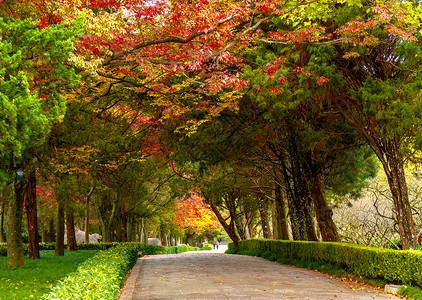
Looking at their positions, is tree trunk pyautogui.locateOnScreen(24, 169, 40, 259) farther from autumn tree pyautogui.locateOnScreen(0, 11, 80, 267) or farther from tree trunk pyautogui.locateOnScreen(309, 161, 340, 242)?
tree trunk pyautogui.locateOnScreen(309, 161, 340, 242)

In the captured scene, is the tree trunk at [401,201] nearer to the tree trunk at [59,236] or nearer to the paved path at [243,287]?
the paved path at [243,287]

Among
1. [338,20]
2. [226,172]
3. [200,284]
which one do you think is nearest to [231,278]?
[200,284]

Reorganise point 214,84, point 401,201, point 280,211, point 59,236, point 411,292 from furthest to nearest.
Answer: point 280,211
point 59,236
point 401,201
point 214,84
point 411,292

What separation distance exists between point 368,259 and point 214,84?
542 centimetres

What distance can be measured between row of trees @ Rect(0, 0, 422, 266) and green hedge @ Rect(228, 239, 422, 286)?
4.23ft

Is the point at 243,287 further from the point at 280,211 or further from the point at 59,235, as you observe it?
the point at 59,235

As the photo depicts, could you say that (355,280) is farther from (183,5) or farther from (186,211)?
(186,211)

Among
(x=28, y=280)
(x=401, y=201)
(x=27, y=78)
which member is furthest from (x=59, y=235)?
(x=401, y=201)

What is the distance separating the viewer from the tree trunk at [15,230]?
1295 centimetres

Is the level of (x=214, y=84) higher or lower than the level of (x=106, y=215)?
higher

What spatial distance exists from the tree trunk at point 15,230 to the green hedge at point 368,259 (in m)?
9.41

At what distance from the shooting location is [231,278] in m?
11.1

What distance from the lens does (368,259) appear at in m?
9.62

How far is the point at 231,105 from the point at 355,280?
5.89m
